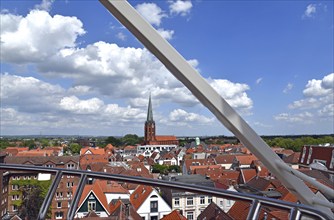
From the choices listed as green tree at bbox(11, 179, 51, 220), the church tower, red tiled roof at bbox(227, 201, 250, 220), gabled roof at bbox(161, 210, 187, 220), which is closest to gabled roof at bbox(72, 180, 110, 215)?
green tree at bbox(11, 179, 51, 220)

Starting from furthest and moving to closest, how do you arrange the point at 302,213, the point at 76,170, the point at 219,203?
the point at 76,170 → the point at 219,203 → the point at 302,213

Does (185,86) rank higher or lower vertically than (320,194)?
higher

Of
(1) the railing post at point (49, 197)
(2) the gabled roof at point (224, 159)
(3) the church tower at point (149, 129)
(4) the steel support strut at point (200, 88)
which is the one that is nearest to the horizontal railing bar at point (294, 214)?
(4) the steel support strut at point (200, 88)

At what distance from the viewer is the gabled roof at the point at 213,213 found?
42.9 inches

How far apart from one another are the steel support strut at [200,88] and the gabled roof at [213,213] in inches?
19.6

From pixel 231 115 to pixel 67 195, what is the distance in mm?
811

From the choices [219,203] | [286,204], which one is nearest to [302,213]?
[286,204]

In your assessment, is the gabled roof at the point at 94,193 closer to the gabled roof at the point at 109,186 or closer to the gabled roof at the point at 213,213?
the gabled roof at the point at 109,186

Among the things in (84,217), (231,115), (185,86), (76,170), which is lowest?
(84,217)

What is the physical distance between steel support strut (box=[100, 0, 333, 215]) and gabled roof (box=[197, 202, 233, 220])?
50cm

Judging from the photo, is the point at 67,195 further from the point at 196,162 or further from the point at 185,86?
the point at 196,162

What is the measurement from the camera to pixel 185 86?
1564 millimetres

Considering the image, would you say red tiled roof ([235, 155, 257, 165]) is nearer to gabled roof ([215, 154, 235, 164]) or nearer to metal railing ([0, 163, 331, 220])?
gabled roof ([215, 154, 235, 164])

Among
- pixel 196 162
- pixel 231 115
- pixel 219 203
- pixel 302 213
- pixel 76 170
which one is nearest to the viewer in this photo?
pixel 302 213
